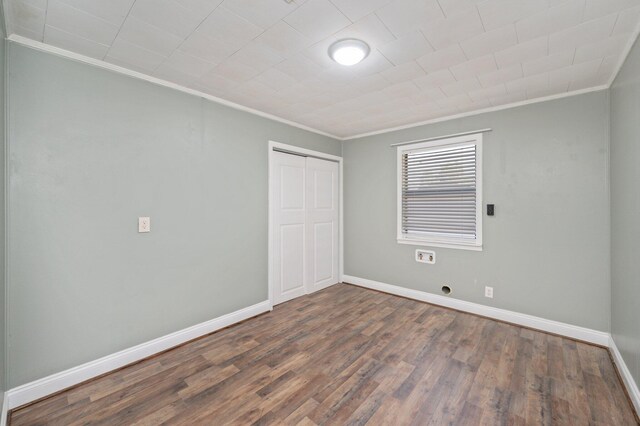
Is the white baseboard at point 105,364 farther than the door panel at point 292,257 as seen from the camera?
No

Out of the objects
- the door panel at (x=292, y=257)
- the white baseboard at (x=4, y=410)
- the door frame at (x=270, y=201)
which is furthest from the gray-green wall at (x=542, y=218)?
the white baseboard at (x=4, y=410)

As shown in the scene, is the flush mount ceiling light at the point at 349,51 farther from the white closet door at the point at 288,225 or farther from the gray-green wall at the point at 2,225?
the gray-green wall at the point at 2,225

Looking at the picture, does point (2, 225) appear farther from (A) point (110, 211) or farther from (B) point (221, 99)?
(B) point (221, 99)

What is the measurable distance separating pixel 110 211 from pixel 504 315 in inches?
A: 161

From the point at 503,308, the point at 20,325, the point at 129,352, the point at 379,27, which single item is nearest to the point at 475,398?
the point at 503,308

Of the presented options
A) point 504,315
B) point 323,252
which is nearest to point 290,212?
point 323,252

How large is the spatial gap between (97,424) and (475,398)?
8.13ft

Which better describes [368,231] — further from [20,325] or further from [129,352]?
[20,325]

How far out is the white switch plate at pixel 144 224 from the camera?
2.39 m

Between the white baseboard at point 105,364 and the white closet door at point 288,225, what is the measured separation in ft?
2.64

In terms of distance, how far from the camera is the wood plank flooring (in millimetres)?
1749

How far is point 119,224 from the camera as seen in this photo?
2273 millimetres

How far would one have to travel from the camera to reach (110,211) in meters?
2.23

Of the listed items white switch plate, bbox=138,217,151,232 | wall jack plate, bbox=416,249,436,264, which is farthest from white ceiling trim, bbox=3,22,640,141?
wall jack plate, bbox=416,249,436,264
